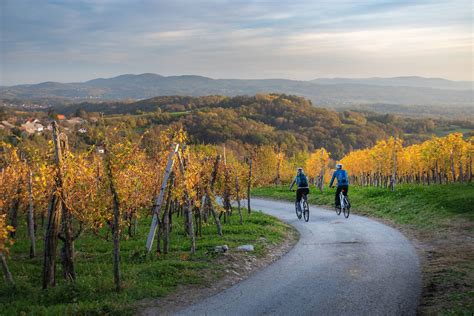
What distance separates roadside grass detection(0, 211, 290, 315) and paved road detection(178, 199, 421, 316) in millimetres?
1377

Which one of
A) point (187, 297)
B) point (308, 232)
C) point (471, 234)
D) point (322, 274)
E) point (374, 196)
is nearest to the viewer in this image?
point (187, 297)

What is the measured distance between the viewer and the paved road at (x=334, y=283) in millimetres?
9352

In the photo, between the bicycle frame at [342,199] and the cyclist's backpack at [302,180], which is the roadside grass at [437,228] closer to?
the bicycle frame at [342,199]

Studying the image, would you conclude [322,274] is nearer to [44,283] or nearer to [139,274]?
[139,274]

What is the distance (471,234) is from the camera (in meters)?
16.3

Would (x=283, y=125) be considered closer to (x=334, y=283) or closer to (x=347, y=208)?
(x=347, y=208)

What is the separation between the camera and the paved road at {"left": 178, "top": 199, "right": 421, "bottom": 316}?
30.7ft

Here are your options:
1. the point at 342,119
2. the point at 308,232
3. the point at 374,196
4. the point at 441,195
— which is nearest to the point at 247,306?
the point at 308,232

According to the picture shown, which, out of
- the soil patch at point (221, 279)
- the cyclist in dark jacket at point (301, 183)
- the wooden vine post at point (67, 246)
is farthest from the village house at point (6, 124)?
the soil patch at point (221, 279)

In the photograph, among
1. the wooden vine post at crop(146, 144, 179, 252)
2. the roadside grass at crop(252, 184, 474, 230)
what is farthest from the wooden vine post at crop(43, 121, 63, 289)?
the roadside grass at crop(252, 184, 474, 230)

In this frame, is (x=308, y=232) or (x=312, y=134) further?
(x=312, y=134)

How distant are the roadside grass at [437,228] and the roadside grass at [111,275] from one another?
17.7 feet

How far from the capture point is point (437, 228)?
1788cm

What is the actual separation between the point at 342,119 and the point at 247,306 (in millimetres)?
178899
